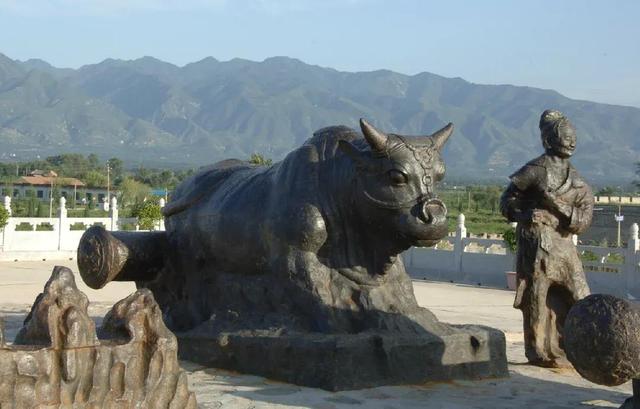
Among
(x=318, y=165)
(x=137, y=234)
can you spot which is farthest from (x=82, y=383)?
(x=137, y=234)

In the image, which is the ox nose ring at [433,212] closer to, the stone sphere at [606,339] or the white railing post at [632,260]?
the stone sphere at [606,339]

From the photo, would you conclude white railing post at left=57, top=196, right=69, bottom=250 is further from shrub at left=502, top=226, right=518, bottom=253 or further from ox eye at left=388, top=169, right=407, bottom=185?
ox eye at left=388, top=169, right=407, bottom=185

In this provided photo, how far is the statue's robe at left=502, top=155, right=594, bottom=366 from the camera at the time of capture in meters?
7.95

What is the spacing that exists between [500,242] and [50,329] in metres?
16.0

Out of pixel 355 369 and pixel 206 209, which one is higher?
pixel 206 209

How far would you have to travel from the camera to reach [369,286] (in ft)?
23.3

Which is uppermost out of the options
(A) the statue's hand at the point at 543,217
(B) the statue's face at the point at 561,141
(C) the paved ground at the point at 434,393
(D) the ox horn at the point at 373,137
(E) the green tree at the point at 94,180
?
(E) the green tree at the point at 94,180

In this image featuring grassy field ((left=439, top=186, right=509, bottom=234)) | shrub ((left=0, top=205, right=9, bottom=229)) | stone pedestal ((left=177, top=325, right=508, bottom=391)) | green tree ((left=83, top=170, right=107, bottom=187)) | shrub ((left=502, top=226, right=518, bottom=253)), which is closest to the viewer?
stone pedestal ((left=177, top=325, right=508, bottom=391))

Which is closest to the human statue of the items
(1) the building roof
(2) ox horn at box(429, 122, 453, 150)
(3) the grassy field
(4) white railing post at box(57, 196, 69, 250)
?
(2) ox horn at box(429, 122, 453, 150)

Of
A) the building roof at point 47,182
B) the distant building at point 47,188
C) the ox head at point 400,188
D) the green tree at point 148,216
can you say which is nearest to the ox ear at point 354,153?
the ox head at point 400,188

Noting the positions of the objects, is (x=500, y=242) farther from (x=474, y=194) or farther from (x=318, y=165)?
(x=474, y=194)

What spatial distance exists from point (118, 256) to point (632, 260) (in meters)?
11.2

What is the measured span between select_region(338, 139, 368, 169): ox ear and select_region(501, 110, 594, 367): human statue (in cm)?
159

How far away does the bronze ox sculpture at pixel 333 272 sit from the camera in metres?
6.74
